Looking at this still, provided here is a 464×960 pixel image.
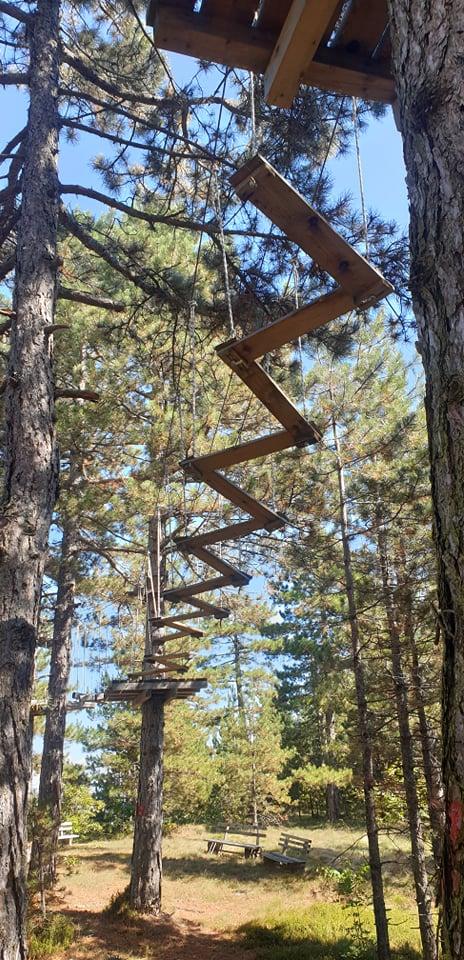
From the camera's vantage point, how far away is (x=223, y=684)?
20062mm

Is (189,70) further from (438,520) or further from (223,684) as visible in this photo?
(223,684)

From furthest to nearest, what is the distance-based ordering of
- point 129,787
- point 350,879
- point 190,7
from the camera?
point 129,787 → point 350,879 → point 190,7

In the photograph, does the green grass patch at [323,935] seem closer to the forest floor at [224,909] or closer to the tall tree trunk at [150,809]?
the forest floor at [224,909]

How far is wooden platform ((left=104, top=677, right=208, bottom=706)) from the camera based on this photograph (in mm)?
8289

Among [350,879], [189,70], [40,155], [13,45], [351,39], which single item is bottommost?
[350,879]

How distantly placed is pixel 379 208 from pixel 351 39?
2861 mm

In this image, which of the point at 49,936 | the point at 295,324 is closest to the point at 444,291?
the point at 295,324

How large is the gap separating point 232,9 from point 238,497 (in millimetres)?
2402

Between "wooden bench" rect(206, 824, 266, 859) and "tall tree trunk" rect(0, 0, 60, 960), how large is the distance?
43.5ft

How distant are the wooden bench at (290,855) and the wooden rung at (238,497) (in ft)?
40.5

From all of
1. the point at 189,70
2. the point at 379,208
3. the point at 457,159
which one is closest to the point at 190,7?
the point at 457,159

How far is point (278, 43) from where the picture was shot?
8.51ft

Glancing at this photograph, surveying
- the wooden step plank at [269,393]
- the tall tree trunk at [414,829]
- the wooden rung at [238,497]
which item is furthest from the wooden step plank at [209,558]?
the tall tree trunk at [414,829]

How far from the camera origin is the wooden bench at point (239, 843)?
50.3 ft
